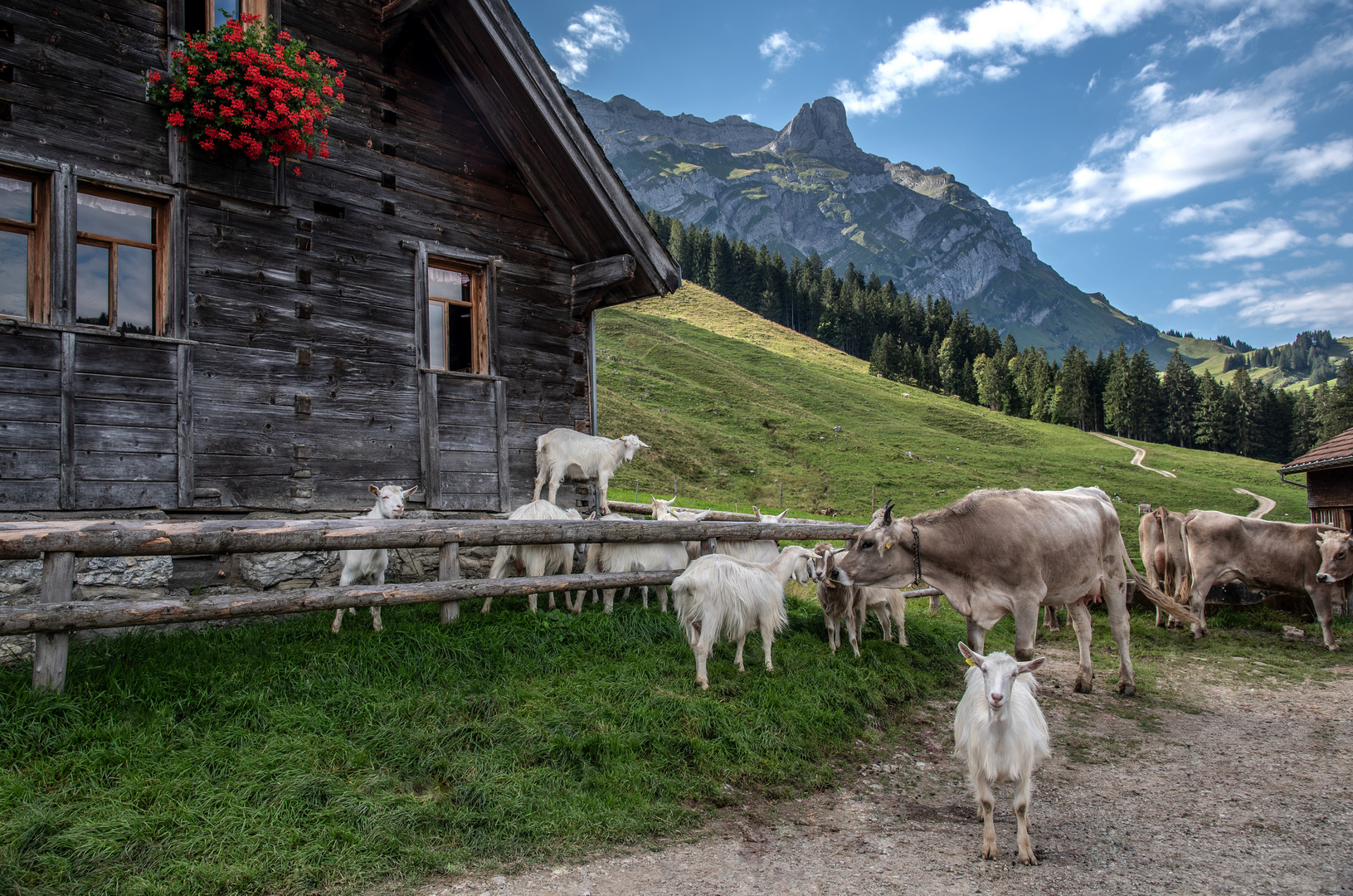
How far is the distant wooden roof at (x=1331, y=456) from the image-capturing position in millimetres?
19812

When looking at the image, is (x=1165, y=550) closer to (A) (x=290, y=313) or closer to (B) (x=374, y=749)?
(B) (x=374, y=749)

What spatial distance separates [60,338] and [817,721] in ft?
31.0

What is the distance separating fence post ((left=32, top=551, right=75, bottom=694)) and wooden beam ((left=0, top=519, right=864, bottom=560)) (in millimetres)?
132

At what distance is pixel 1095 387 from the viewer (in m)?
98.9

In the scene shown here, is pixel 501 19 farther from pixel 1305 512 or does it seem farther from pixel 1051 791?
pixel 1305 512

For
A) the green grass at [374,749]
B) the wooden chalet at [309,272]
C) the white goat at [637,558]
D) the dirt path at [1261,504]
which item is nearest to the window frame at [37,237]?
the wooden chalet at [309,272]

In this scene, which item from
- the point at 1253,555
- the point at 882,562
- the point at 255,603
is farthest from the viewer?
the point at 1253,555

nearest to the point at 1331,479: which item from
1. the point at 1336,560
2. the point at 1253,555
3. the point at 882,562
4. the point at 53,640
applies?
the point at 1336,560

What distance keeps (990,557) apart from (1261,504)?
48.2 meters

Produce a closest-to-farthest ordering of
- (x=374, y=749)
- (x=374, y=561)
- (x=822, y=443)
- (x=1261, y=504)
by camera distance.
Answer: (x=374, y=749) < (x=374, y=561) < (x=1261, y=504) < (x=822, y=443)

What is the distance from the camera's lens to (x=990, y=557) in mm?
8938

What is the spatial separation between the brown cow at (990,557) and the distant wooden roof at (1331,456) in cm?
1612

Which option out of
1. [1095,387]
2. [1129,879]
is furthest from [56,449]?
[1095,387]

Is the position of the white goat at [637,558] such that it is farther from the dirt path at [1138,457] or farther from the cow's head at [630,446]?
the dirt path at [1138,457]
